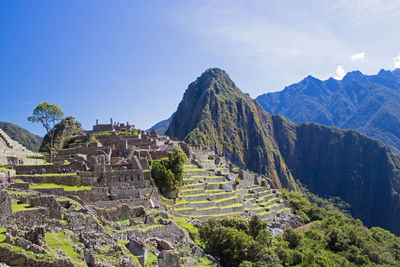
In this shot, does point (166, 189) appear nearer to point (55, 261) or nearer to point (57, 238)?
point (57, 238)

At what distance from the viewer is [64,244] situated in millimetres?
16688

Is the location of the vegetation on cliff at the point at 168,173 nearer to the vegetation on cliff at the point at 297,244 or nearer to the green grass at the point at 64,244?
the vegetation on cliff at the point at 297,244

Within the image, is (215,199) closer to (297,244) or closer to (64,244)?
(297,244)

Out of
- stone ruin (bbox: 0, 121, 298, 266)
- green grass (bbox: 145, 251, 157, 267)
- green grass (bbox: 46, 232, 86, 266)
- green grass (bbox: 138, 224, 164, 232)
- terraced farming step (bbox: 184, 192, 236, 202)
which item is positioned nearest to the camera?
green grass (bbox: 46, 232, 86, 266)

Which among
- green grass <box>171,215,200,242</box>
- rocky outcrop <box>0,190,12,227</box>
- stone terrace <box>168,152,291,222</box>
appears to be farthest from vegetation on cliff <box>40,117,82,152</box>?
rocky outcrop <box>0,190,12,227</box>

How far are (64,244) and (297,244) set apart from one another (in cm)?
3403

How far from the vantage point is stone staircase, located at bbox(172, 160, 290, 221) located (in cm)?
3825

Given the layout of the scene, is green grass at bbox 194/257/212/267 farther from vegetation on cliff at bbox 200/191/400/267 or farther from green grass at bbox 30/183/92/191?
green grass at bbox 30/183/92/191

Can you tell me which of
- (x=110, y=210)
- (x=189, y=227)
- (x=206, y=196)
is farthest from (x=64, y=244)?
(x=206, y=196)

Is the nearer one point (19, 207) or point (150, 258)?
point (19, 207)

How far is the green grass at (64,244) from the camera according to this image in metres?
15.7

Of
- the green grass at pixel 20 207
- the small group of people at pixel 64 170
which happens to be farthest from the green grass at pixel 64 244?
the small group of people at pixel 64 170

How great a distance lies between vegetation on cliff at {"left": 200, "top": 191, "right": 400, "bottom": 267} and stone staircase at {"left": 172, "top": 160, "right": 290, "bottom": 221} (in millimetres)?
5641

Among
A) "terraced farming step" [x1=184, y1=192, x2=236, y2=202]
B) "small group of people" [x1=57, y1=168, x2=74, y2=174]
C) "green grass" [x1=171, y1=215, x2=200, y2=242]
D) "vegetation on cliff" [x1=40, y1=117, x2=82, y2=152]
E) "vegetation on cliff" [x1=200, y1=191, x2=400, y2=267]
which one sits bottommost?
"vegetation on cliff" [x1=200, y1=191, x2=400, y2=267]
